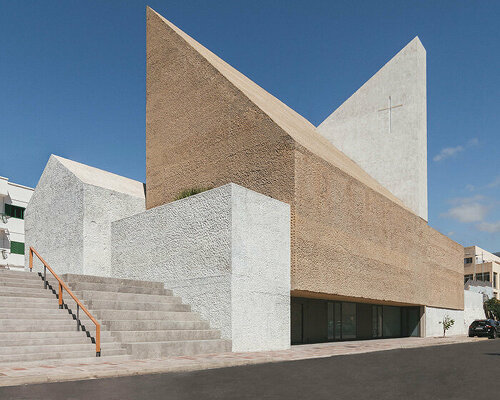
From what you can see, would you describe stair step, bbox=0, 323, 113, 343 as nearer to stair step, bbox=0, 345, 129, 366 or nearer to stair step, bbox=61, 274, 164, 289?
stair step, bbox=0, 345, 129, 366

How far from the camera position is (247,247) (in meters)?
16.9

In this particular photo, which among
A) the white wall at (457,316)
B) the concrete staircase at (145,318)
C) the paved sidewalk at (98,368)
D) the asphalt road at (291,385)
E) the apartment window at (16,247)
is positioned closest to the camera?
the asphalt road at (291,385)

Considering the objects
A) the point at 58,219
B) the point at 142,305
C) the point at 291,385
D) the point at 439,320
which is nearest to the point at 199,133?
the point at 58,219

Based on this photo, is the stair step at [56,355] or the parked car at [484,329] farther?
the parked car at [484,329]

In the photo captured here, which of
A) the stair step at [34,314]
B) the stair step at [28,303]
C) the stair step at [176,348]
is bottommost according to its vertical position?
the stair step at [176,348]

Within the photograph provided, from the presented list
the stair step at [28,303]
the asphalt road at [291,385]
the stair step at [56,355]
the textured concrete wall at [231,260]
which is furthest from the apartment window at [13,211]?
the asphalt road at [291,385]

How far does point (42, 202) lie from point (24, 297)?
12.5m

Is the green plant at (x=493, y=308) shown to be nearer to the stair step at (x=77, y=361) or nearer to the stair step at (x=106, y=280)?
the stair step at (x=106, y=280)

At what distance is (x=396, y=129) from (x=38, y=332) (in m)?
28.5

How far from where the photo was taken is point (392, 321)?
110ft

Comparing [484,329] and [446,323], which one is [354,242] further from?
[484,329]

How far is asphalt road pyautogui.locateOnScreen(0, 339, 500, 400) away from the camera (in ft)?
25.6

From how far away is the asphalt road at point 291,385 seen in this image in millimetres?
7797

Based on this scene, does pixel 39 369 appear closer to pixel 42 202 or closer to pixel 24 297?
pixel 24 297
